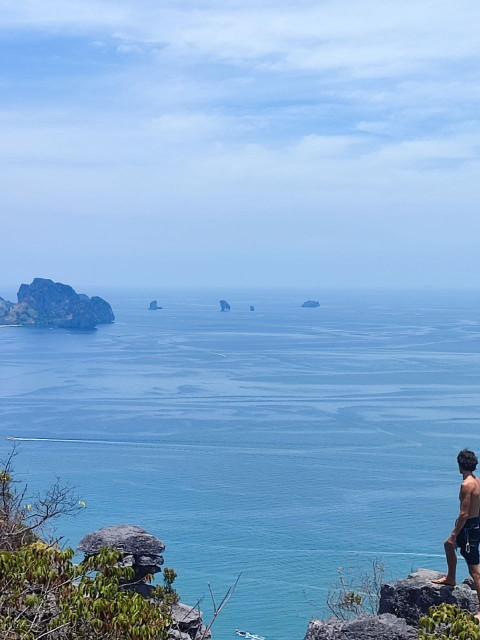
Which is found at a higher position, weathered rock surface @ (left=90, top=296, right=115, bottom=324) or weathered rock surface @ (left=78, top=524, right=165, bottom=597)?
weathered rock surface @ (left=90, top=296, right=115, bottom=324)

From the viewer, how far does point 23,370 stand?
94.8 meters

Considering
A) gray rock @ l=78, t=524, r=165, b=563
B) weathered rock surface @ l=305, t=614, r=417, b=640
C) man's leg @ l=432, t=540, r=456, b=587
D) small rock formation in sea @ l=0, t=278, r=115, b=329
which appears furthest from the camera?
small rock formation in sea @ l=0, t=278, r=115, b=329

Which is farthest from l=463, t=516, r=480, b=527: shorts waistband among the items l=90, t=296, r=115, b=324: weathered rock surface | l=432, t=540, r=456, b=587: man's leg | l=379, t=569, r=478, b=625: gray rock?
l=90, t=296, r=115, b=324: weathered rock surface

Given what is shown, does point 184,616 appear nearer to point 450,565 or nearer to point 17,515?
point 17,515

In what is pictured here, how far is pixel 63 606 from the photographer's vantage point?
25.9 ft

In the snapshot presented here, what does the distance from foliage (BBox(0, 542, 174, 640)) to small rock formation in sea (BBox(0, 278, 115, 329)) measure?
152 m

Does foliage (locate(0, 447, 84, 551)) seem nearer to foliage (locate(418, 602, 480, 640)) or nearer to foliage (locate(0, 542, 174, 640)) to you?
foliage (locate(0, 542, 174, 640))

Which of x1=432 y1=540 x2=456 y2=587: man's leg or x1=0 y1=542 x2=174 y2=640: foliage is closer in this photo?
x1=0 y1=542 x2=174 y2=640: foliage

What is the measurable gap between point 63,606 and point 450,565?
4.81 metres

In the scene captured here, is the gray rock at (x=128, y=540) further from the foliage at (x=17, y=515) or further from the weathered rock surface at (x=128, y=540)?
the foliage at (x=17, y=515)

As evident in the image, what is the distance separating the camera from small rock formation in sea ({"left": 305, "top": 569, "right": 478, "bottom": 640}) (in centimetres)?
930

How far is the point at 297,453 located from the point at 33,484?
18.0m

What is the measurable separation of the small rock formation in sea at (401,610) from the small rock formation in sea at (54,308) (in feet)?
495

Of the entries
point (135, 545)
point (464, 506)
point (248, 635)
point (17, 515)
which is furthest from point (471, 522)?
point (248, 635)
